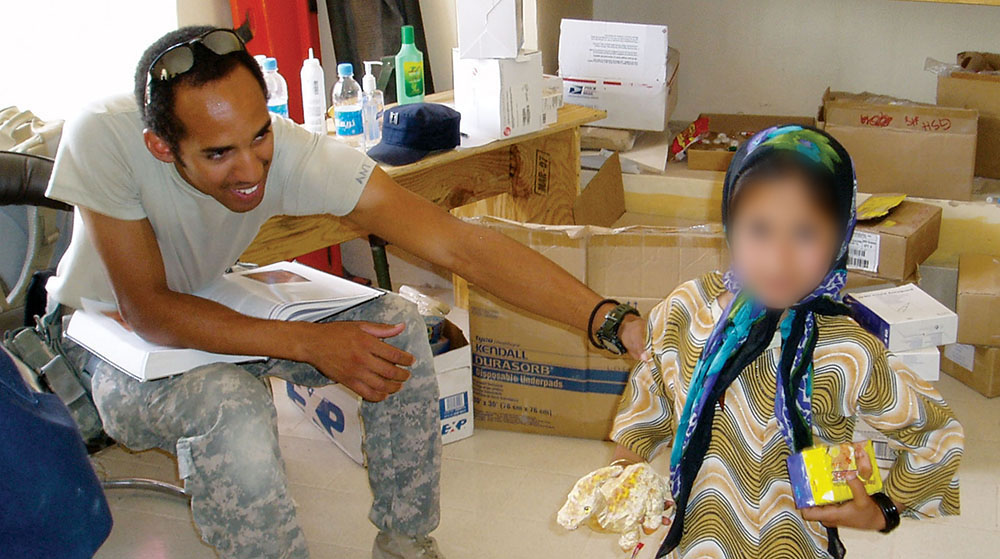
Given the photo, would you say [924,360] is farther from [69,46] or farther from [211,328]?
[69,46]

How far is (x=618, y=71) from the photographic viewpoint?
309 centimetres

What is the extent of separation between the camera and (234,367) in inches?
65.9

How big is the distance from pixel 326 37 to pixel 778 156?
99.5 inches

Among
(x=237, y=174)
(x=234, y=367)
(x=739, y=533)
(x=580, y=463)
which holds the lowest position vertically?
(x=580, y=463)

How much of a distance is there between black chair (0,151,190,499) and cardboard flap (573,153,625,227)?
1344 mm

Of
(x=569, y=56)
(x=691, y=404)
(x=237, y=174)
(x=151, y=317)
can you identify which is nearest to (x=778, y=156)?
(x=691, y=404)

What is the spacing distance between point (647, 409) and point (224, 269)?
3.02ft

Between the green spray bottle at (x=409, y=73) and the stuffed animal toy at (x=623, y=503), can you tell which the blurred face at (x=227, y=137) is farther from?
the green spray bottle at (x=409, y=73)

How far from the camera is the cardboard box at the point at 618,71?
9.90ft

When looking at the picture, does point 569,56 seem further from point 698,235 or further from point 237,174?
point 237,174

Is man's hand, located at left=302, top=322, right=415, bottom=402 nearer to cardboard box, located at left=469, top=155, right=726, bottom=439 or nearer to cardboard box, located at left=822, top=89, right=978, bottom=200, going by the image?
cardboard box, located at left=469, top=155, right=726, bottom=439

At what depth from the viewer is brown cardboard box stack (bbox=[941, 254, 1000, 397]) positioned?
254 centimetres

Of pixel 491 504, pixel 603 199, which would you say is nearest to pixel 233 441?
pixel 491 504

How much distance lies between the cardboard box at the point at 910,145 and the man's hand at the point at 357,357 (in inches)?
71.1
